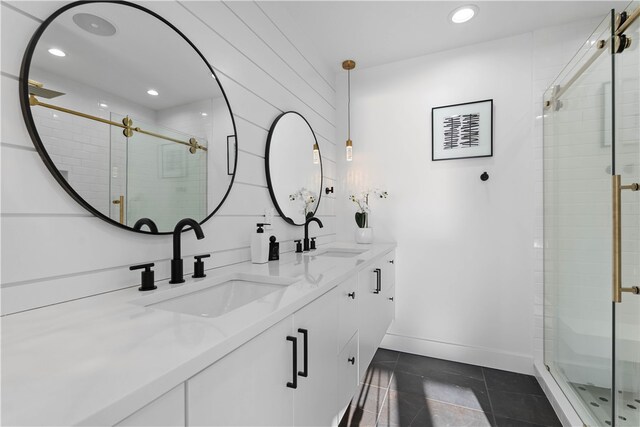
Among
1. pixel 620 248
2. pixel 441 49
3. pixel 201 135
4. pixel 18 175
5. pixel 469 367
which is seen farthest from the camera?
pixel 441 49

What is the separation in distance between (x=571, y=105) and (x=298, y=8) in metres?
1.86

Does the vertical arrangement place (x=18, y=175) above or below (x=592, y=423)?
above

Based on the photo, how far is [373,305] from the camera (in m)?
1.87

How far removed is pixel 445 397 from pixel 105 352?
207 cm

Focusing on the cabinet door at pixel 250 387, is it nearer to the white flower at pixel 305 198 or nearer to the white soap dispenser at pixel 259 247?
the white soap dispenser at pixel 259 247

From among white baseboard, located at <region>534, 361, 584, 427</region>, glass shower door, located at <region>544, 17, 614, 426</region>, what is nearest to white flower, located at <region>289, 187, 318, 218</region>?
glass shower door, located at <region>544, 17, 614, 426</region>

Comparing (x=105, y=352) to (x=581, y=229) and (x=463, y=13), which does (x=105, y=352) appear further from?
(x=463, y=13)

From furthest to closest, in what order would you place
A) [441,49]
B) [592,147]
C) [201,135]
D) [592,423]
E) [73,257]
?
[441,49]
[592,147]
[592,423]
[201,135]
[73,257]

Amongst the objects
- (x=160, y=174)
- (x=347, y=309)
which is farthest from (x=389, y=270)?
(x=160, y=174)

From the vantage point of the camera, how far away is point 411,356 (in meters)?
2.52

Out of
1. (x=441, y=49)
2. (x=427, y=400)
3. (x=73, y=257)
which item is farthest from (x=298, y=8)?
(x=427, y=400)

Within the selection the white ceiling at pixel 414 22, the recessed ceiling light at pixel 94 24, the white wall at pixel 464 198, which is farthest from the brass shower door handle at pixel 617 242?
the recessed ceiling light at pixel 94 24

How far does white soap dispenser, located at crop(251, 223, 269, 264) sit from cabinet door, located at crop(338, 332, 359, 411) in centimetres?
58

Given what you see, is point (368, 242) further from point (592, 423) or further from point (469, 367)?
point (592, 423)
